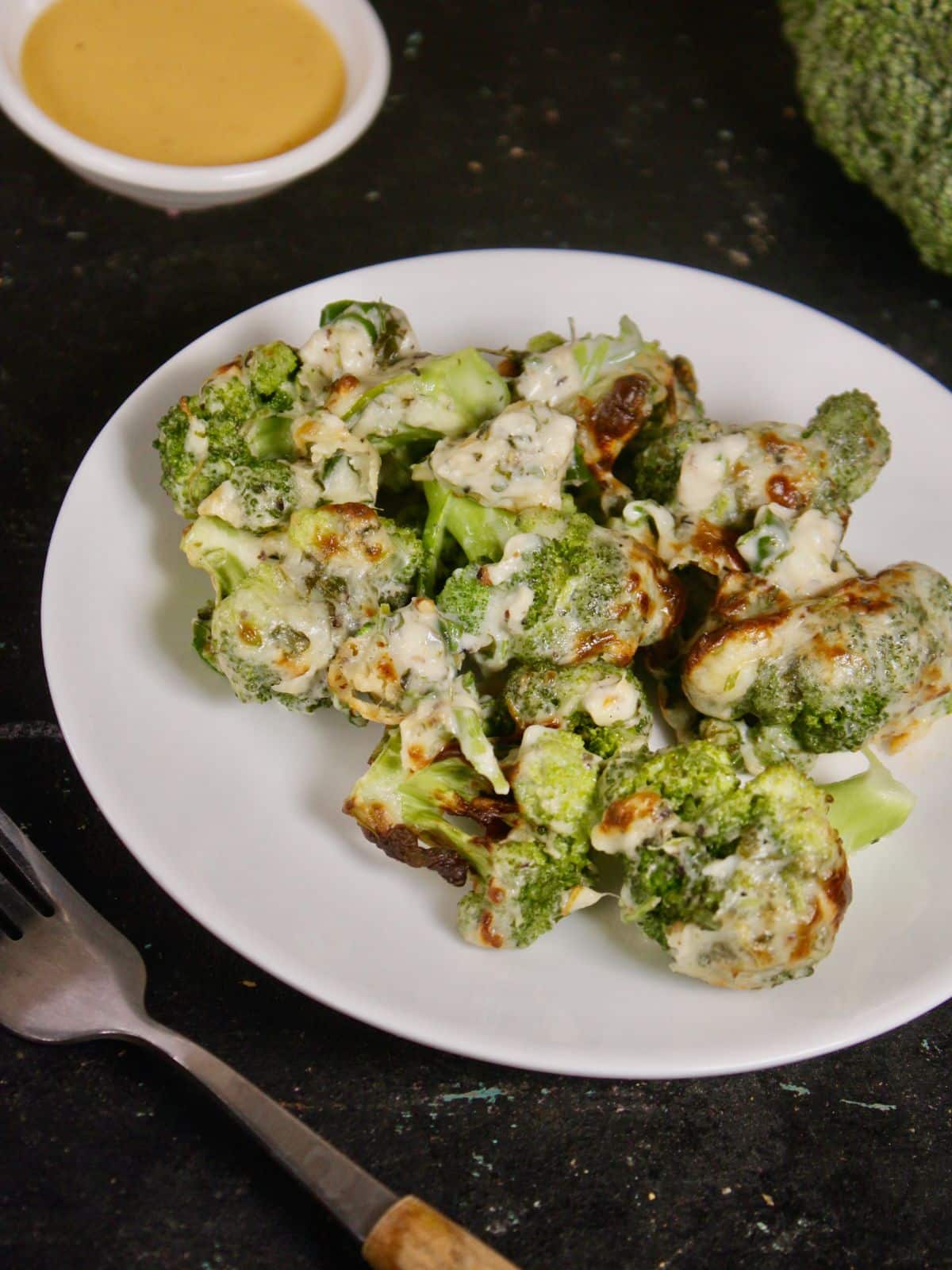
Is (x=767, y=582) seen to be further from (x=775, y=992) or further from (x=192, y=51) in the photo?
(x=192, y=51)

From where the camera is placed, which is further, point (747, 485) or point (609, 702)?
point (747, 485)

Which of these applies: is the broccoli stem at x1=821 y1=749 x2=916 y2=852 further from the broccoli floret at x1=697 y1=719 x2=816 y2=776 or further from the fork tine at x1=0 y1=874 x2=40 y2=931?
the fork tine at x1=0 y1=874 x2=40 y2=931

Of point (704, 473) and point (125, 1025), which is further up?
point (704, 473)

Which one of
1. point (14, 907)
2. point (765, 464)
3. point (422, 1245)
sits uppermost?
point (765, 464)

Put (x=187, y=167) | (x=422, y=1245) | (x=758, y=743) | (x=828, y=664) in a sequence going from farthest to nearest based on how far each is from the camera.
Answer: (x=187, y=167)
(x=758, y=743)
(x=828, y=664)
(x=422, y=1245)

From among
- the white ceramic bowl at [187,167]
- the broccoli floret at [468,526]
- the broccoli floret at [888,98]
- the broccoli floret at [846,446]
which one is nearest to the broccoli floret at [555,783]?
→ the broccoli floret at [468,526]

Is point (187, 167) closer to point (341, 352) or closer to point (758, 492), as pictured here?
point (341, 352)

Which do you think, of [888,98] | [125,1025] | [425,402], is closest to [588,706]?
[425,402]

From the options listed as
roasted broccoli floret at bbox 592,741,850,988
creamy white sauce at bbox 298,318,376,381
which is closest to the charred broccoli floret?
roasted broccoli floret at bbox 592,741,850,988
